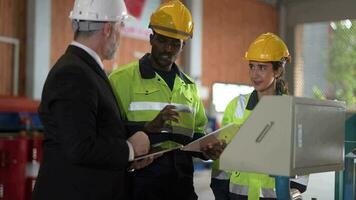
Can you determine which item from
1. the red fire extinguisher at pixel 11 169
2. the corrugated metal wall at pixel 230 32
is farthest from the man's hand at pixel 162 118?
the corrugated metal wall at pixel 230 32

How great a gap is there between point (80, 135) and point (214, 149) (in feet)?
2.49

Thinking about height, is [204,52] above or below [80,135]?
above

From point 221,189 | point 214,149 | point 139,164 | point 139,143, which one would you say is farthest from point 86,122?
point 221,189

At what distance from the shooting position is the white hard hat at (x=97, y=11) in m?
1.58

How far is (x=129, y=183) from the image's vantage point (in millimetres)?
1931

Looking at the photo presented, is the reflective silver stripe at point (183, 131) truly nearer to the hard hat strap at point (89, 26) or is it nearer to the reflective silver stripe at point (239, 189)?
the reflective silver stripe at point (239, 189)

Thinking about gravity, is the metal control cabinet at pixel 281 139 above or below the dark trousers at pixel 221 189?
above

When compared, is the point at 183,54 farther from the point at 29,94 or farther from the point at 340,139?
the point at 340,139

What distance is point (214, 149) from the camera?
6.53 feet

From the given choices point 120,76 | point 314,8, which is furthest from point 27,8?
point 314,8

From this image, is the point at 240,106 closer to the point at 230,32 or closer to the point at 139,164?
the point at 139,164

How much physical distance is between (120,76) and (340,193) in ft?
3.30


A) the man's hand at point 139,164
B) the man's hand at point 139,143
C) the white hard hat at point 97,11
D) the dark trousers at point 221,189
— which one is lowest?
the dark trousers at point 221,189

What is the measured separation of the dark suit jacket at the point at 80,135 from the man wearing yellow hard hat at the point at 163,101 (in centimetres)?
37
